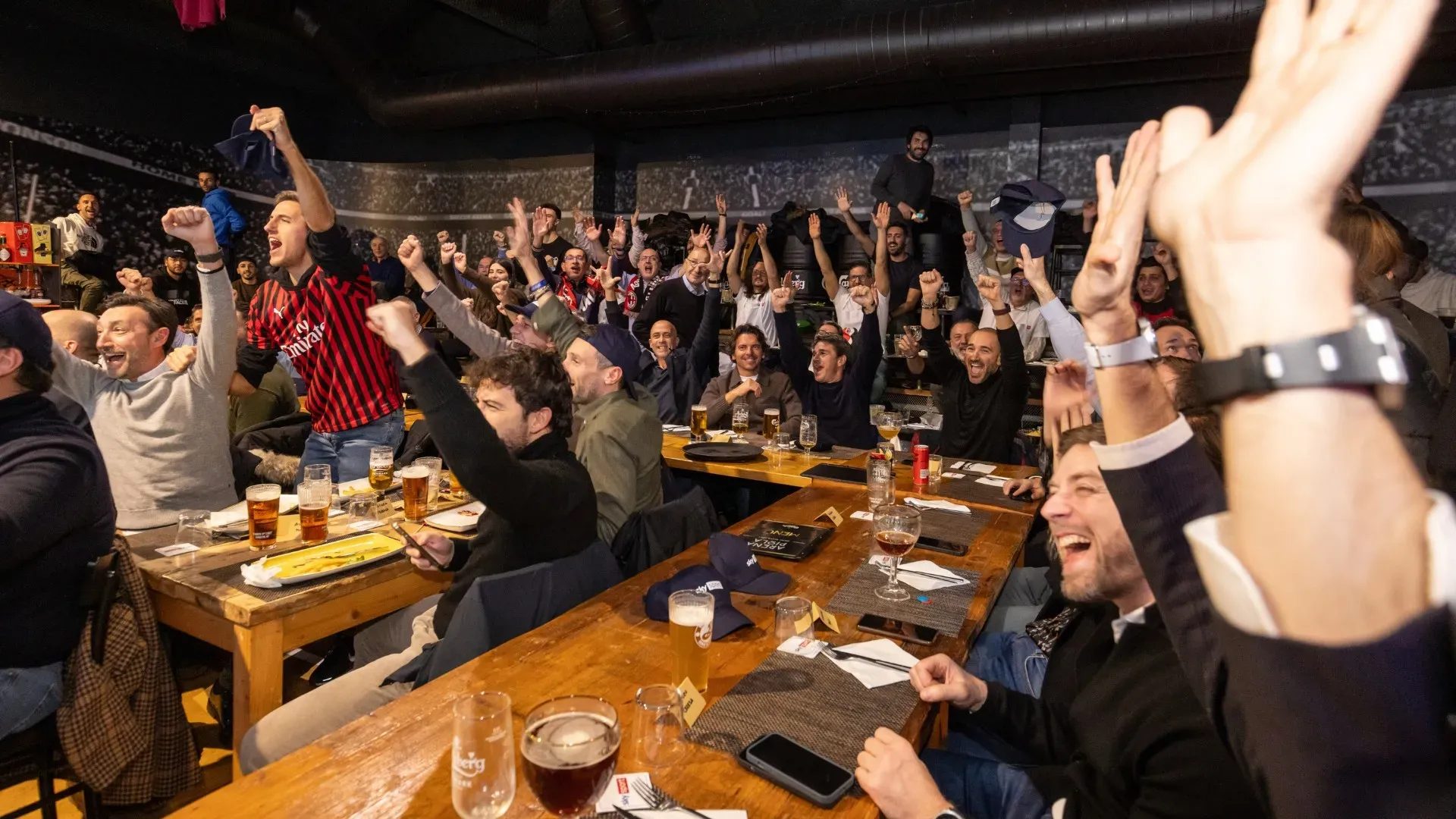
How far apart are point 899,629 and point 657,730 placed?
0.70 meters

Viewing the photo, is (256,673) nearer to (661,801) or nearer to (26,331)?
(26,331)

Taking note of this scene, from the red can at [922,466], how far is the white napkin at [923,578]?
95 cm

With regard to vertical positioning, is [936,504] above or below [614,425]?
below

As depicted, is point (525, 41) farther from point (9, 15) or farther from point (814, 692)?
point (814, 692)

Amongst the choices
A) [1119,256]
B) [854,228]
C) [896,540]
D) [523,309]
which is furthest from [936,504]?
[854,228]

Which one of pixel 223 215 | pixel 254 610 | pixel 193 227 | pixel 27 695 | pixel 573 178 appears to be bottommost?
pixel 27 695

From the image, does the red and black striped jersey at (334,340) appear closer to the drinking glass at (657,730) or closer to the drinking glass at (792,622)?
the drinking glass at (792,622)

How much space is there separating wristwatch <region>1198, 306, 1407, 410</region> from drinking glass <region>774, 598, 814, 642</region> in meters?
1.25

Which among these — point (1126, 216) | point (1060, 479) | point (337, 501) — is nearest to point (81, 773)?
point (337, 501)

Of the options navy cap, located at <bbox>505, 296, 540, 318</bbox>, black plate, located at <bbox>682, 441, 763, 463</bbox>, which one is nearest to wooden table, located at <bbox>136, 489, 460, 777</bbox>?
black plate, located at <bbox>682, 441, 763, 463</bbox>

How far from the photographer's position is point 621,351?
293 cm

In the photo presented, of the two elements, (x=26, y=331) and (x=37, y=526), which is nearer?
(x=37, y=526)

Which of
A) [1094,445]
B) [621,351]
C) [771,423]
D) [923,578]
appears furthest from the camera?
[771,423]

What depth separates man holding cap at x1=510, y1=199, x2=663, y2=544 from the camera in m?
2.72
